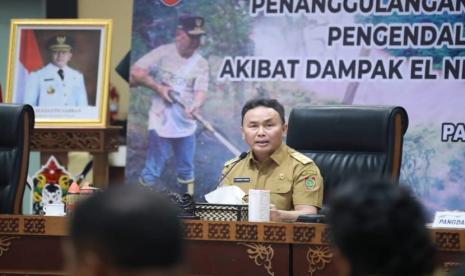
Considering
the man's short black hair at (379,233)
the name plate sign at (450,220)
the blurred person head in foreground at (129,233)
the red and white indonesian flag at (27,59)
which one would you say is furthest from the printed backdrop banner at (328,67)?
the blurred person head in foreground at (129,233)

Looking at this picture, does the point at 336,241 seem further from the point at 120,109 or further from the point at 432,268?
the point at 120,109

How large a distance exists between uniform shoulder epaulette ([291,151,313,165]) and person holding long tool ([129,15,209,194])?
203 centimetres

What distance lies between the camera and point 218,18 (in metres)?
6.48

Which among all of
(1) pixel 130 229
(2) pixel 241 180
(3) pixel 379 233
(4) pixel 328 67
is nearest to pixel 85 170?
(4) pixel 328 67

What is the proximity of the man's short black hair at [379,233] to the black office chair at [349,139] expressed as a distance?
9.10ft

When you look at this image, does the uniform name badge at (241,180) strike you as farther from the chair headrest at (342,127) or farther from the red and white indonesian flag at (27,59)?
the red and white indonesian flag at (27,59)

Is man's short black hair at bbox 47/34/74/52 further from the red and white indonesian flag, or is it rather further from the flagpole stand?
the flagpole stand

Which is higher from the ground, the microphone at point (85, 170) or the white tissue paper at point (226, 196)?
the microphone at point (85, 170)

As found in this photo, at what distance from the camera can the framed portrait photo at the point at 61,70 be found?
256 inches

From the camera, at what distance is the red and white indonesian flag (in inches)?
259

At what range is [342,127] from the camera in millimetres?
4504

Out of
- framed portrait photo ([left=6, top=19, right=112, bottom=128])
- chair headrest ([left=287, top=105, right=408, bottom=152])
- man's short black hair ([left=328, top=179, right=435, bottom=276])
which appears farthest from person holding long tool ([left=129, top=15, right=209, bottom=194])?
man's short black hair ([left=328, top=179, right=435, bottom=276])


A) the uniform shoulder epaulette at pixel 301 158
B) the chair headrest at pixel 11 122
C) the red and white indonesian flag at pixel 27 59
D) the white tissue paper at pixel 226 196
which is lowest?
the white tissue paper at pixel 226 196

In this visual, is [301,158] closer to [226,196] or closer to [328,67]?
[226,196]
